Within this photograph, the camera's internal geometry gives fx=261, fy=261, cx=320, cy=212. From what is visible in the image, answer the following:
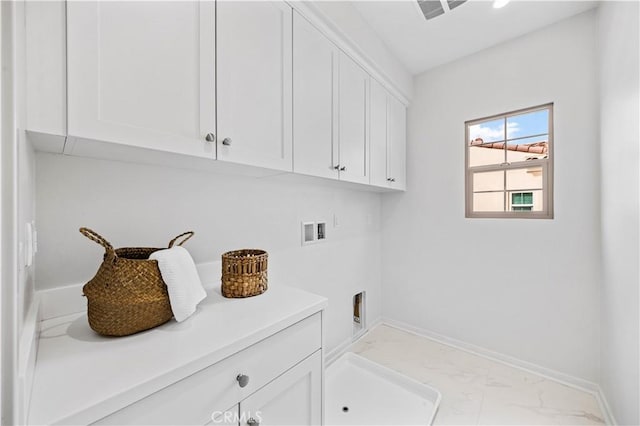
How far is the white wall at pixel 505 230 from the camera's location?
177 centimetres

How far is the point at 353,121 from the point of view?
1741 millimetres

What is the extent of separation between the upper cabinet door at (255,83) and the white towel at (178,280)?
1.34 ft

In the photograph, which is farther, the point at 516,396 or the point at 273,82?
the point at 516,396

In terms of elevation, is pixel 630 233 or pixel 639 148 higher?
pixel 639 148

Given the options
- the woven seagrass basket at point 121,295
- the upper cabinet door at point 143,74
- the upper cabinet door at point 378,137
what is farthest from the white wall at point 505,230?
the woven seagrass basket at point 121,295

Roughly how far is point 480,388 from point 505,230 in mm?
1152

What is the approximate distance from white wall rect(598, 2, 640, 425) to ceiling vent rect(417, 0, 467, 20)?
805 millimetres

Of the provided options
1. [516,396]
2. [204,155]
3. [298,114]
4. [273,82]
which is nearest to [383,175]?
[298,114]

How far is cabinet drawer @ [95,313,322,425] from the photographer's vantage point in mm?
600

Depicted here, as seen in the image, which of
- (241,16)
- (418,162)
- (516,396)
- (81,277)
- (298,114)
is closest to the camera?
(81,277)

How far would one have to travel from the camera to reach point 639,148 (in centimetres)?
111

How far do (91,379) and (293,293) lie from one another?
0.72 meters

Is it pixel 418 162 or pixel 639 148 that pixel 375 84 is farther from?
pixel 639 148

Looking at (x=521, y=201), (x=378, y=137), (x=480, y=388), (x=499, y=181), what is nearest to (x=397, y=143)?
(x=378, y=137)
